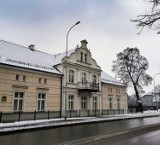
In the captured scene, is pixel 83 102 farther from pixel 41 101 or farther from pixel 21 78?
pixel 21 78

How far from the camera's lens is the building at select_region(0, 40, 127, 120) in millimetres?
22438

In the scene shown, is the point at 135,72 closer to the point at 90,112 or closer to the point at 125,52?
the point at 125,52

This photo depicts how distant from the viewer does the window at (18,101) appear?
22.5 m

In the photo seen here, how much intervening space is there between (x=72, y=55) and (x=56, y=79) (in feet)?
16.5

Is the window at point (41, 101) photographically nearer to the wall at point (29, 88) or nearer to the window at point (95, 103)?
the wall at point (29, 88)

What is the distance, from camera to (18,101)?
22844 millimetres

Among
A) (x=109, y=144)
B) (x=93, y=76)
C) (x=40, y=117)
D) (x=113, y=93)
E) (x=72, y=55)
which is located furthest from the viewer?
(x=113, y=93)

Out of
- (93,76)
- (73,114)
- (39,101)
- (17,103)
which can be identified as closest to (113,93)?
(93,76)

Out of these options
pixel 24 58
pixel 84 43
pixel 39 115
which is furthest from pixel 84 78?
pixel 39 115

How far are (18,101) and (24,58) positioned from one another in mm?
5899

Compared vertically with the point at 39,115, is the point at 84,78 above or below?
above

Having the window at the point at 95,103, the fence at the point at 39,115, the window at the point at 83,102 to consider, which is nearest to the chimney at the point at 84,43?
the window at the point at 83,102

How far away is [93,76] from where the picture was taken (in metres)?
33.8

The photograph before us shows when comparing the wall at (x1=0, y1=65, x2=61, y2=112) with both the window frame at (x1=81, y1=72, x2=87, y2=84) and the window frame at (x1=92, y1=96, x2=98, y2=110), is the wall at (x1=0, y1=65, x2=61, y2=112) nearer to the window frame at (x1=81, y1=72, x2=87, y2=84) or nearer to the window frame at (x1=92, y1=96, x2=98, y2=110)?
the window frame at (x1=81, y1=72, x2=87, y2=84)
